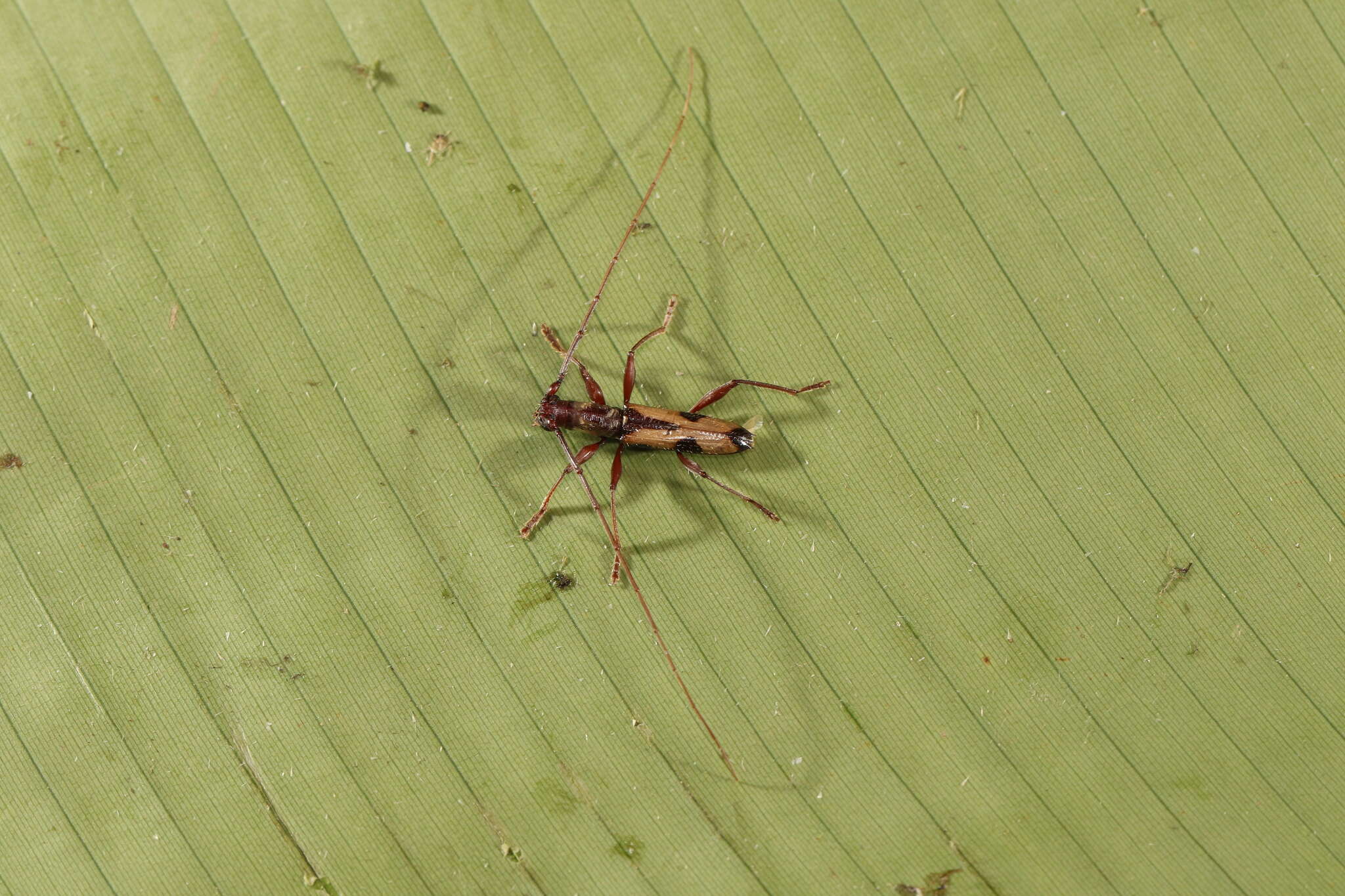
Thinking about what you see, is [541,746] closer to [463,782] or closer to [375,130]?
[463,782]

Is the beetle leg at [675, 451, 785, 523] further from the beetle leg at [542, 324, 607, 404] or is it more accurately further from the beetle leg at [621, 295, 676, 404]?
the beetle leg at [542, 324, 607, 404]

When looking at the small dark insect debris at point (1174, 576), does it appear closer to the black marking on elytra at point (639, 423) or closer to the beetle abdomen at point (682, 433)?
the beetle abdomen at point (682, 433)

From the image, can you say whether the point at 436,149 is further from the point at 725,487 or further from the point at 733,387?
the point at 725,487

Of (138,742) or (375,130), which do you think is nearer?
(138,742)

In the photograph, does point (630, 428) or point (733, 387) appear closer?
point (630, 428)

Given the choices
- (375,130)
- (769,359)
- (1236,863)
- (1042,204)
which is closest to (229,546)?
(375,130)

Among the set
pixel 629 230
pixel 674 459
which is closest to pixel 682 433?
pixel 674 459
